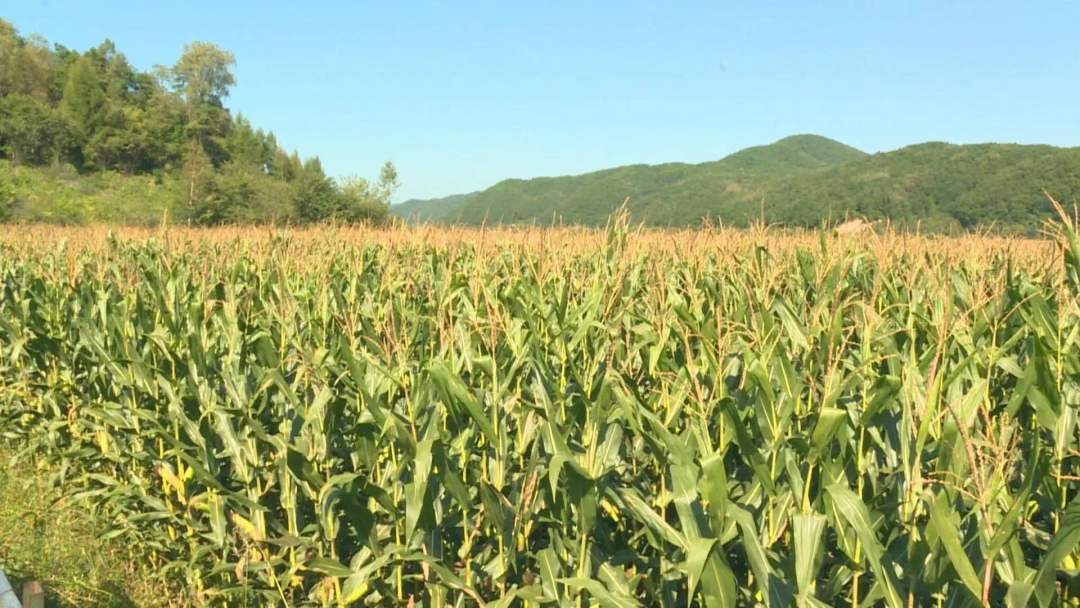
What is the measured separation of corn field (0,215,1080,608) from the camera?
219cm

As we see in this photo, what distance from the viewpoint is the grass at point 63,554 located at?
4.14 m

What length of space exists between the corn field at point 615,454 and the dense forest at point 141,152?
1106 inches

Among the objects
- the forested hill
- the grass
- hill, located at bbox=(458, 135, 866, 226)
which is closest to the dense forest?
the forested hill

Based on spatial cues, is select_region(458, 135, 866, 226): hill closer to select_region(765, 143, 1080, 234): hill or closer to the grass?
select_region(765, 143, 1080, 234): hill

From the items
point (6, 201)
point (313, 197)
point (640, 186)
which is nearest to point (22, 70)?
point (6, 201)

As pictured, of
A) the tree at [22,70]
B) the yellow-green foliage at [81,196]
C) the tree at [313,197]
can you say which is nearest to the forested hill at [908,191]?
the tree at [313,197]

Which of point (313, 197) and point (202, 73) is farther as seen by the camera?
point (202, 73)

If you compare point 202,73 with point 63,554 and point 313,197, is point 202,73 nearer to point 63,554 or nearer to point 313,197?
point 313,197

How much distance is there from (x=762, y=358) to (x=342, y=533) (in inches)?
88.5

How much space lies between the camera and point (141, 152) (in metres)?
65.1

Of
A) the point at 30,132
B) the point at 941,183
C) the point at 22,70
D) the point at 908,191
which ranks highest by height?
the point at 22,70

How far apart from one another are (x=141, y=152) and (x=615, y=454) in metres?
73.4

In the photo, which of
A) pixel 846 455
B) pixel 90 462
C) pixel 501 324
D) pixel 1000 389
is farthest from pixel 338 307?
pixel 1000 389

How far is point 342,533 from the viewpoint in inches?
142
